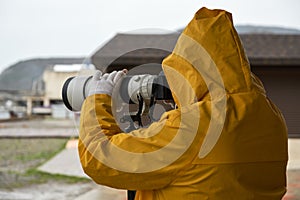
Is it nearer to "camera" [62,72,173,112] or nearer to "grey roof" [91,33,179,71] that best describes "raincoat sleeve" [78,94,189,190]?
"camera" [62,72,173,112]

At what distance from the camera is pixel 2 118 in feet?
59.8

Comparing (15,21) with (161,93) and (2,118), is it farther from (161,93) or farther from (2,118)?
(161,93)

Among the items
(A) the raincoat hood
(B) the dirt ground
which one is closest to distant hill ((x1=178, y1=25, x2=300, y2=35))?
(B) the dirt ground

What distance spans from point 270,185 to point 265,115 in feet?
0.58

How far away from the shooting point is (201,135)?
3.25 feet

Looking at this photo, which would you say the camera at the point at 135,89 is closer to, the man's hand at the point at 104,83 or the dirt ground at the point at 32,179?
the man's hand at the point at 104,83

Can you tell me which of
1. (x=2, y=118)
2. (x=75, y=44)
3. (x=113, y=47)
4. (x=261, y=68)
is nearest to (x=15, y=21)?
(x=2, y=118)

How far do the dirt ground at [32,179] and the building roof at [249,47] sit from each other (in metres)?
1.97

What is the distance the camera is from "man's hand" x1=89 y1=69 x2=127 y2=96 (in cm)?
110

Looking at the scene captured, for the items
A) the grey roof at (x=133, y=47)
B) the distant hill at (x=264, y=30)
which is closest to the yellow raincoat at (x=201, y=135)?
the grey roof at (x=133, y=47)

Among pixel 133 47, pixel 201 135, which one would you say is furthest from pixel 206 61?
pixel 133 47

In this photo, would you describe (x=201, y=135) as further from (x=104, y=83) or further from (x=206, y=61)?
(x=104, y=83)

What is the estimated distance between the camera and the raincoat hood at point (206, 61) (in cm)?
99

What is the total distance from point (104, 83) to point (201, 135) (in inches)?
10.4
